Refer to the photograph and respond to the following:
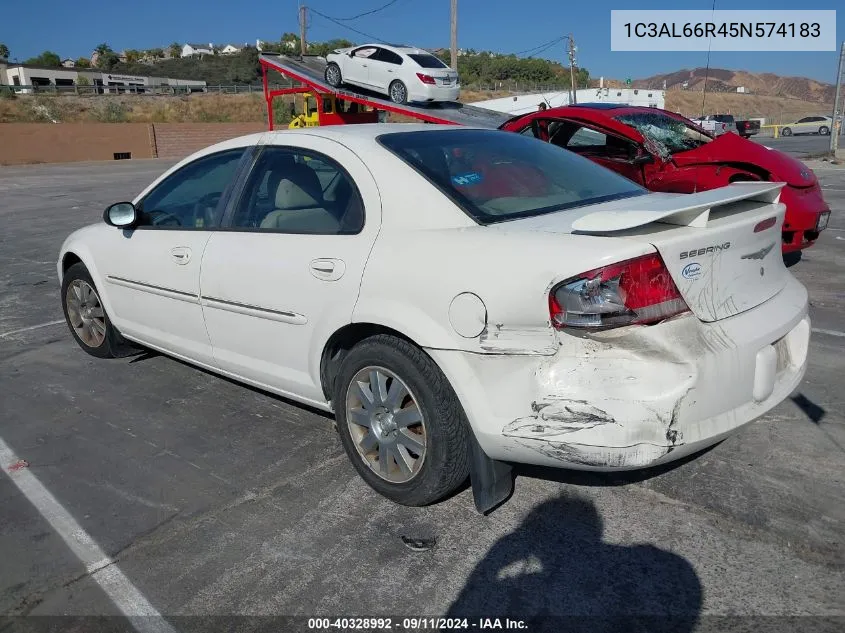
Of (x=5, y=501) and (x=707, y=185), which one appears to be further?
(x=707, y=185)

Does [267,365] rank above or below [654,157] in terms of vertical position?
below

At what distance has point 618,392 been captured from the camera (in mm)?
2379

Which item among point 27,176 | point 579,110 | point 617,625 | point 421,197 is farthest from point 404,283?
point 27,176

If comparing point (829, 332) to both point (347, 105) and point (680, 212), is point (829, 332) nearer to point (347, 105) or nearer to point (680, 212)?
point (680, 212)

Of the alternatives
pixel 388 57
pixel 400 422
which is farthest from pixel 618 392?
pixel 388 57

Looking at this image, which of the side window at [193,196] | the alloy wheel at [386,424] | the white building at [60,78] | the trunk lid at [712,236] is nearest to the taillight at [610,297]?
the trunk lid at [712,236]

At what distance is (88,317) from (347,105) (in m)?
20.4

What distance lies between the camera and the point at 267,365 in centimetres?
359

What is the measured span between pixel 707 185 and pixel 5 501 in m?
6.47

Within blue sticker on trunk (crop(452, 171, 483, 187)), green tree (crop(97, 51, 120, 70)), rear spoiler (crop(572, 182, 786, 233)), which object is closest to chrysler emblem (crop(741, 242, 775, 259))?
rear spoiler (crop(572, 182, 786, 233))

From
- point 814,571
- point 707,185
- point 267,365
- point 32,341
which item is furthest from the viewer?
point 707,185

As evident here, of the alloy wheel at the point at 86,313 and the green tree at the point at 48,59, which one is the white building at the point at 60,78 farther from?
the alloy wheel at the point at 86,313

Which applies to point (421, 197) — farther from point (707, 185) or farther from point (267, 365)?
point (707, 185)

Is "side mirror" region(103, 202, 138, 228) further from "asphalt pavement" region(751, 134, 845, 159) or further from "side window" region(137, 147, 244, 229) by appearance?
"asphalt pavement" region(751, 134, 845, 159)
